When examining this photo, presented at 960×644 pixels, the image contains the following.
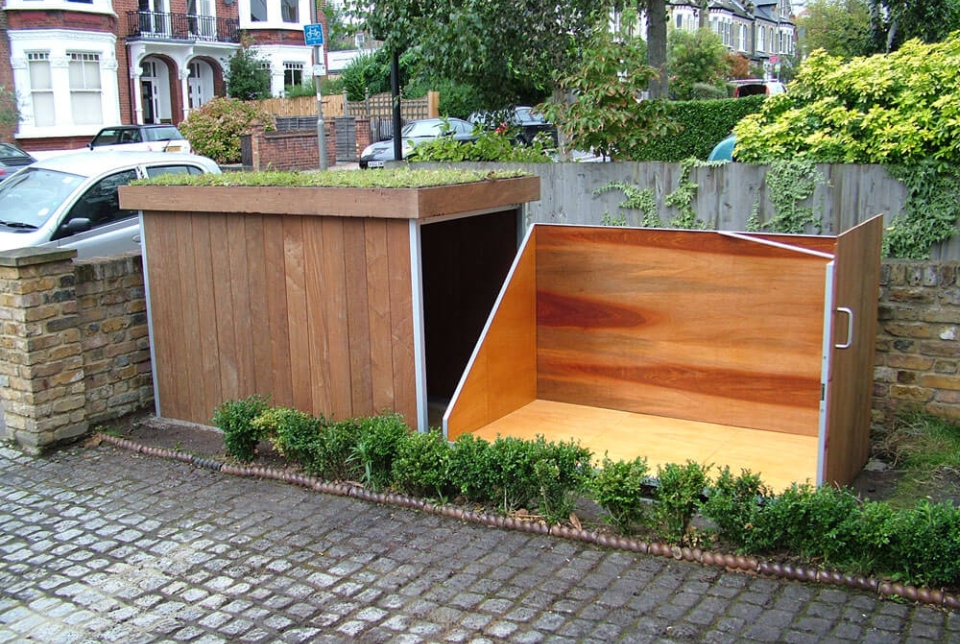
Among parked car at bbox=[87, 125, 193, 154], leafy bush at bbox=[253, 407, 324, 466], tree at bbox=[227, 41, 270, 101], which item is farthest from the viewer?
tree at bbox=[227, 41, 270, 101]

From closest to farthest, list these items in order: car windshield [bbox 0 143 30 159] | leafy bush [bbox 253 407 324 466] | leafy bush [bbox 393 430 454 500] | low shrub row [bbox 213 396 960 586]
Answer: low shrub row [bbox 213 396 960 586], leafy bush [bbox 393 430 454 500], leafy bush [bbox 253 407 324 466], car windshield [bbox 0 143 30 159]

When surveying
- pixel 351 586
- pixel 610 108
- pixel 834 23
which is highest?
pixel 834 23

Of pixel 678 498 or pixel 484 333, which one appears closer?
pixel 678 498

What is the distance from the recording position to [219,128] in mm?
29656

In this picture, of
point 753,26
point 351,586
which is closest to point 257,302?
point 351,586

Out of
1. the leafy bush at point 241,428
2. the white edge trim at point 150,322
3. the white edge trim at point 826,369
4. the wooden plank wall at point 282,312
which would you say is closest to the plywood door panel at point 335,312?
the wooden plank wall at point 282,312

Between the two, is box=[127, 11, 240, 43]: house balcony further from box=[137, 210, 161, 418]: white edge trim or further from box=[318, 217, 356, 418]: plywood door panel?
box=[318, 217, 356, 418]: plywood door panel

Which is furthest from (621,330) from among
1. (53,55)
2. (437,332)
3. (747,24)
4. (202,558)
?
(747,24)

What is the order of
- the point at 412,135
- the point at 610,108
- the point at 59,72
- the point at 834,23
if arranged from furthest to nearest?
the point at 834,23 → the point at 59,72 → the point at 412,135 → the point at 610,108

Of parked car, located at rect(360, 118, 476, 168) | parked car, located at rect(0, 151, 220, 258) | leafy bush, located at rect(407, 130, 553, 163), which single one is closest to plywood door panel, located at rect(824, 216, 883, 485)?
leafy bush, located at rect(407, 130, 553, 163)

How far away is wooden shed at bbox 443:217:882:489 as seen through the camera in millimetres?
5711

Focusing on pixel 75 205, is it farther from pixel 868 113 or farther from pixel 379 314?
pixel 868 113

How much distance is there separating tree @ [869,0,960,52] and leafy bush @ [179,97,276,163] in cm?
1900

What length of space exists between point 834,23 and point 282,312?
32527mm
